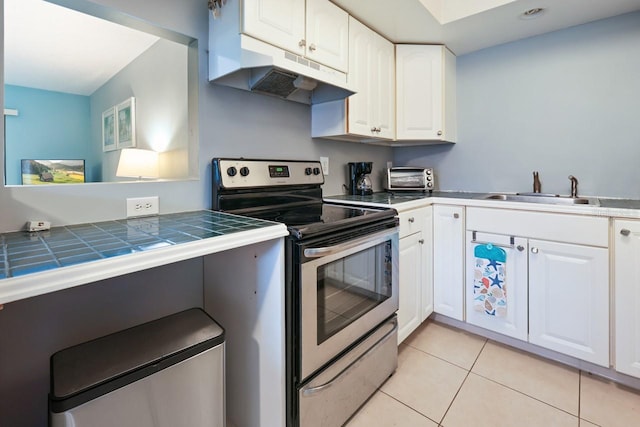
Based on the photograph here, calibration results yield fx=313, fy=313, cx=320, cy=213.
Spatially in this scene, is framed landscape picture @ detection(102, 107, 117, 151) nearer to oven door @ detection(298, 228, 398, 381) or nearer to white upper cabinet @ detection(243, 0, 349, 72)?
white upper cabinet @ detection(243, 0, 349, 72)

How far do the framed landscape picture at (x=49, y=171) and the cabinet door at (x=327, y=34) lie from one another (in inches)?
140

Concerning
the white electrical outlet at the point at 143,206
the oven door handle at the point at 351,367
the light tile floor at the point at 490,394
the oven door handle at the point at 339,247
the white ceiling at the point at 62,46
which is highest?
the white ceiling at the point at 62,46

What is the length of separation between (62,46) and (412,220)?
128 inches

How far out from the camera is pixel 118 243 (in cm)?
89

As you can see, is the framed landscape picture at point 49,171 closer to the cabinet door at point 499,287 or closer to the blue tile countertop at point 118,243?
the blue tile countertop at point 118,243

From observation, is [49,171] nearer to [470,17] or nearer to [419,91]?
[419,91]

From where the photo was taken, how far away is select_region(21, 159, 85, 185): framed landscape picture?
11.8 ft

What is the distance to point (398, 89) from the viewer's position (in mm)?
2361

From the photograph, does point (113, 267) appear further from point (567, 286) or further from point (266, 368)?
point (567, 286)

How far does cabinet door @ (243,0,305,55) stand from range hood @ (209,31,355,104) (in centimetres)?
3

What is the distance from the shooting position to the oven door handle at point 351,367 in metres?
1.18

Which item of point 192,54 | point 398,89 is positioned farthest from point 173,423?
point 398,89

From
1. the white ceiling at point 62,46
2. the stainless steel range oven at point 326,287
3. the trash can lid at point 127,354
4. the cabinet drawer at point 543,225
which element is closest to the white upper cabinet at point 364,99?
the stainless steel range oven at point 326,287

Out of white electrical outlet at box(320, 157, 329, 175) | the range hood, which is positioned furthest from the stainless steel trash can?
white electrical outlet at box(320, 157, 329, 175)
